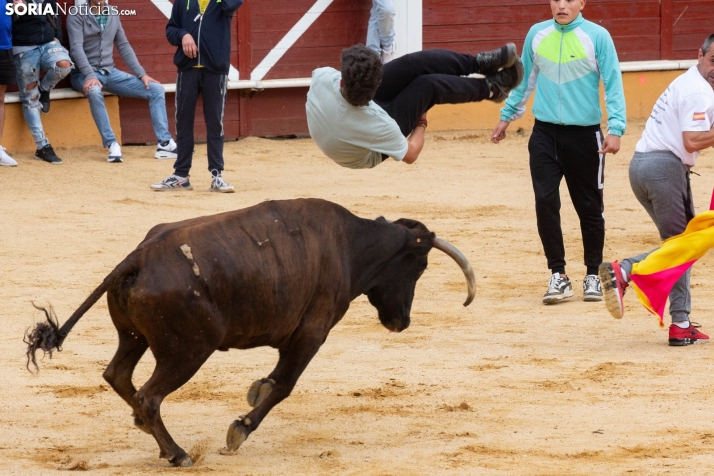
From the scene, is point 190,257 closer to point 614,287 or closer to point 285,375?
point 285,375

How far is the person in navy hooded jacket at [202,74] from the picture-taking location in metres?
10.1

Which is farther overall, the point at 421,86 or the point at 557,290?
the point at 557,290

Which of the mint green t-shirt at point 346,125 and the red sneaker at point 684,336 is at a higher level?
the mint green t-shirt at point 346,125

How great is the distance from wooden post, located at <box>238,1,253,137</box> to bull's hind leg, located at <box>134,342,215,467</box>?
8.92 meters

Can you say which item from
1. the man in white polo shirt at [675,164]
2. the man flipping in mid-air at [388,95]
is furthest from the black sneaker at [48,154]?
the man in white polo shirt at [675,164]

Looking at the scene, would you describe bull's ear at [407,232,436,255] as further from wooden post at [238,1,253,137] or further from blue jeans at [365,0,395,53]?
wooden post at [238,1,253,137]

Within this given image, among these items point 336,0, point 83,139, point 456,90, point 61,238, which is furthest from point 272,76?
point 456,90

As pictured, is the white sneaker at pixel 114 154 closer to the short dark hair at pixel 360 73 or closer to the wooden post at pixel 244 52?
the wooden post at pixel 244 52

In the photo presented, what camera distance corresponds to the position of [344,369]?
5637 millimetres

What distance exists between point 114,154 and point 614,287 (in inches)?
270

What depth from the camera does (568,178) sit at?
6930 mm

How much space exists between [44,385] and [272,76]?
26.5ft

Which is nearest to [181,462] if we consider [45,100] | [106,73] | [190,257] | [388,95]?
[190,257]

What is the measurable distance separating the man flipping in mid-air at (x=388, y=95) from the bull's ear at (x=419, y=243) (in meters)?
0.62
